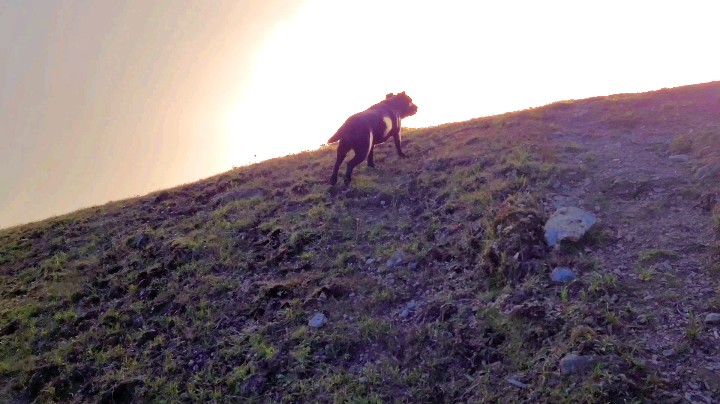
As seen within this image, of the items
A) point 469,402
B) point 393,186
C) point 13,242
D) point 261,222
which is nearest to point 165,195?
point 13,242

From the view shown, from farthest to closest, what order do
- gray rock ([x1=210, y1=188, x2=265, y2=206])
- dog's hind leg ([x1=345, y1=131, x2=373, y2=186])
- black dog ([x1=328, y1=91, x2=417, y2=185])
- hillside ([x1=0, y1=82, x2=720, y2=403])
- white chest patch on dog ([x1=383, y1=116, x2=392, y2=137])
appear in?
1. gray rock ([x1=210, y1=188, x2=265, y2=206])
2. white chest patch on dog ([x1=383, y1=116, x2=392, y2=137])
3. dog's hind leg ([x1=345, y1=131, x2=373, y2=186])
4. black dog ([x1=328, y1=91, x2=417, y2=185])
5. hillside ([x1=0, y1=82, x2=720, y2=403])

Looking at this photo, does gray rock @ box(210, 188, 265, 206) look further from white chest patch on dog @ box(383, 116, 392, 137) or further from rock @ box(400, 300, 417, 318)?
rock @ box(400, 300, 417, 318)

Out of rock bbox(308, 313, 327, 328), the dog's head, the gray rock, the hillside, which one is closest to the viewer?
the hillside

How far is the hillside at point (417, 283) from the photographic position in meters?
5.41

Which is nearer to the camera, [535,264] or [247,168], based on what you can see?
[535,264]

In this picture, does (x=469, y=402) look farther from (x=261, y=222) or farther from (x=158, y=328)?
(x=261, y=222)

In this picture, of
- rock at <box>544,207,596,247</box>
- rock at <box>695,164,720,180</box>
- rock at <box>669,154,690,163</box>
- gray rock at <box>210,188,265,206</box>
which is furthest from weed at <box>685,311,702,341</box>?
gray rock at <box>210,188,265,206</box>

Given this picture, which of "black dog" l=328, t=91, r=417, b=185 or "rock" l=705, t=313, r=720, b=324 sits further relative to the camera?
"black dog" l=328, t=91, r=417, b=185

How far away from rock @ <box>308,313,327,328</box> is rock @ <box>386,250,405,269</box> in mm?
1299

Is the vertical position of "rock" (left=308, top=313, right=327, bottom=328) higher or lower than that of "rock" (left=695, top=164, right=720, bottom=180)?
lower

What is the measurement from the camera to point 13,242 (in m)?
12.7

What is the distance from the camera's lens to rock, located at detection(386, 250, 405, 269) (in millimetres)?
7883

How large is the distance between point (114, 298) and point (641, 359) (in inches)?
304

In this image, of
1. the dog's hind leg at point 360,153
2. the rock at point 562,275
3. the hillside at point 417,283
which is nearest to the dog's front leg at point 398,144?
the hillside at point 417,283
